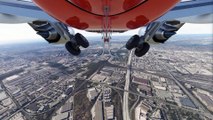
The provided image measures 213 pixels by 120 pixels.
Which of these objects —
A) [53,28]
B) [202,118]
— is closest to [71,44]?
[53,28]

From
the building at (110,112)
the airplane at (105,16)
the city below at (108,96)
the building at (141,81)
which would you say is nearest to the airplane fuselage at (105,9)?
the airplane at (105,16)

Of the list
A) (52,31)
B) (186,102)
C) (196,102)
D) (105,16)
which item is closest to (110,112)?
(186,102)

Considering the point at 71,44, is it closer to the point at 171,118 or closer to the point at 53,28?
the point at 53,28

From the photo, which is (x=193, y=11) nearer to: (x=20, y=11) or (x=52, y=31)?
(x=52, y=31)

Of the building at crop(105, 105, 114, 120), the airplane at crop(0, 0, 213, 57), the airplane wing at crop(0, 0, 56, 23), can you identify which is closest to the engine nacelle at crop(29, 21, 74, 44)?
the airplane at crop(0, 0, 213, 57)

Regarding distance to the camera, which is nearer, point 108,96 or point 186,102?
point 186,102

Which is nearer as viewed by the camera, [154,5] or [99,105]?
[154,5]

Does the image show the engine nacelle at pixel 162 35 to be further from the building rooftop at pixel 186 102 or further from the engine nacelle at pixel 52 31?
the building rooftop at pixel 186 102
